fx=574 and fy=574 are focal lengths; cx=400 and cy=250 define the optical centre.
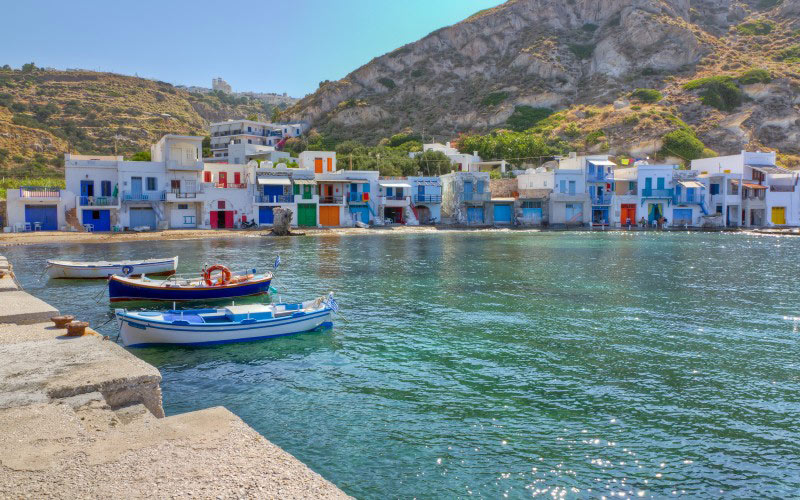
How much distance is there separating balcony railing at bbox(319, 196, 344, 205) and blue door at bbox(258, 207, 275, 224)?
5.64 metres

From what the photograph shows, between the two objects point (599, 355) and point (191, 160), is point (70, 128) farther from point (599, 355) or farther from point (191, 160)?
point (599, 355)

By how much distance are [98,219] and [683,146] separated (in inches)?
3236

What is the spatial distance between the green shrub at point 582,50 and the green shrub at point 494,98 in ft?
77.1

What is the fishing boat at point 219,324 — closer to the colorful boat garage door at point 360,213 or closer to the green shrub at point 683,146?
the colorful boat garage door at point 360,213

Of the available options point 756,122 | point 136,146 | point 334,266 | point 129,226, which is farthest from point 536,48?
point 334,266

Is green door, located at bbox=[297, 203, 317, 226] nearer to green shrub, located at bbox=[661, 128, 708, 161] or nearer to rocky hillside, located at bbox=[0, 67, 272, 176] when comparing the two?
rocky hillside, located at bbox=[0, 67, 272, 176]

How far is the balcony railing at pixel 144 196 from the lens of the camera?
54.4 metres

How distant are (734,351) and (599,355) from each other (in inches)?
145

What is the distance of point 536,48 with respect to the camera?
5379 inches

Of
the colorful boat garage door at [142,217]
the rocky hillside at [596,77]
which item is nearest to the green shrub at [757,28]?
the rocky hillside at [596,77]

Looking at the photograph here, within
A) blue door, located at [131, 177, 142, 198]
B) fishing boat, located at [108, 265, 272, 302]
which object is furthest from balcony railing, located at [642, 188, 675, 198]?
fishing boat, located at [108, 265, 272, 302]

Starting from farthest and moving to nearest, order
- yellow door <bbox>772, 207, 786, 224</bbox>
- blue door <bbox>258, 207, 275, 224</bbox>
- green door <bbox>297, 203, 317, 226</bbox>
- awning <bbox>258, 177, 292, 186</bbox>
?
A: 1. yellow door <bbox>772, 207, 786, 224</bbox>
2. green door <bbox>297, 203, 317, 226</bbox>
3. blue door <bbox>258, 207, 275, 224</bbox>
4. awning <bbox>258, 177, 292, 186</bbox>

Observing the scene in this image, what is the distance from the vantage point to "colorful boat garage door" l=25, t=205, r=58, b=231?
51.8 metres

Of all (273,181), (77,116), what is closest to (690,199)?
(273,181)
